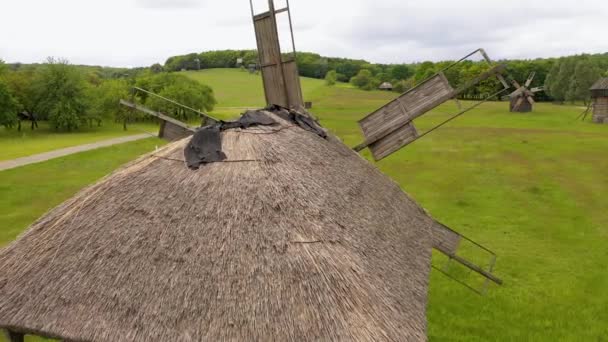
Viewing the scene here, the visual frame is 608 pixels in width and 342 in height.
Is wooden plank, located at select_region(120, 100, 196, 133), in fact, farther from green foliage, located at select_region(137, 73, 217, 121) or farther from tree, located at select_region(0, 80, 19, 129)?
tree, located at select_region(0, 80, 19, 129)

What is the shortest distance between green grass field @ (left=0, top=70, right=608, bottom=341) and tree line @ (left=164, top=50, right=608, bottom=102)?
22102 millimetres

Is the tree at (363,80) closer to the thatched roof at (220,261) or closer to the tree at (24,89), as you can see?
the tree at (24,89)

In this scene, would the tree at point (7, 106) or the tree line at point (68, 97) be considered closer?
the tree at point (7, 106)

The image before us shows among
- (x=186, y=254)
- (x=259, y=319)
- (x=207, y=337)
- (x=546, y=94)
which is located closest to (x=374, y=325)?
(x=259, y=319)

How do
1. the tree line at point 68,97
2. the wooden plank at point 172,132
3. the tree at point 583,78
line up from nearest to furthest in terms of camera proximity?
1. the wooden plank at point 172,132
2. the tree line at point 68,97
3. the tree at point 583,78

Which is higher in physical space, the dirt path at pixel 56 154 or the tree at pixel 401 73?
the tree at pixel 401 73

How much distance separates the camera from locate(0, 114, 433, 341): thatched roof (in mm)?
6031

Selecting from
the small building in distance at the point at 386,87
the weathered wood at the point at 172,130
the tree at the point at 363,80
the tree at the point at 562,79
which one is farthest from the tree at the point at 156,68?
the weathered wood at the point at 172,130

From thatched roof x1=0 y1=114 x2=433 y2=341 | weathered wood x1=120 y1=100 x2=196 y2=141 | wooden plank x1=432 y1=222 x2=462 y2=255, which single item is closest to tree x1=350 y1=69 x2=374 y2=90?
wooden plank x1=432 y1=222 x2=462 y2=255

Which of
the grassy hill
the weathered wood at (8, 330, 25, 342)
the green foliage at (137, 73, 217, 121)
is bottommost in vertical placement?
the grassy hill

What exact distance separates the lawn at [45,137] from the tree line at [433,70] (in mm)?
20693

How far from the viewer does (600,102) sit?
5103 cm

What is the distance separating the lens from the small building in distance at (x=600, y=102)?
50.1m

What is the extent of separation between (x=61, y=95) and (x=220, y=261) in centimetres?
5659
